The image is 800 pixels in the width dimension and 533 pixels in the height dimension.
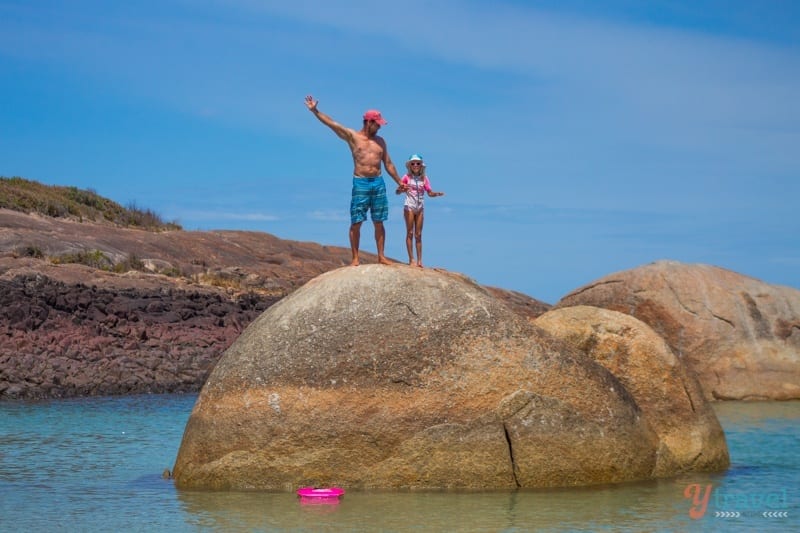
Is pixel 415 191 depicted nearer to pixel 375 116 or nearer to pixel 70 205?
pixel 375 116

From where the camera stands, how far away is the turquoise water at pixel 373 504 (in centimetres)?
1008

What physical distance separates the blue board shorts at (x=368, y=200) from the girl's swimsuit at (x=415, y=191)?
0.98 feet

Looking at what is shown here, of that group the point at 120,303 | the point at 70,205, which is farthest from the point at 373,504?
the point at 70,205

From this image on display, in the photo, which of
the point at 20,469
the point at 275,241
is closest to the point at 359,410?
the point at 20,469

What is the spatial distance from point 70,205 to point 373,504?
3650 centimetres

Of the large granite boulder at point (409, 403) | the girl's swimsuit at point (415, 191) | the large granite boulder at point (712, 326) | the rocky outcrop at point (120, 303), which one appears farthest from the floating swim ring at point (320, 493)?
the rocky outcrop at point (120, 303)

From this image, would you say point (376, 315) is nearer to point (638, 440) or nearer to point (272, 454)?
point (272, 454)

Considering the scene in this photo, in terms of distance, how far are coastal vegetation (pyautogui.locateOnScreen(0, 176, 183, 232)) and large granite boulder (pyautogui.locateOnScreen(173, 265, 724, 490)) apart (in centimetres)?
2995

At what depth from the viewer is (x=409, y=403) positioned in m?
11.4

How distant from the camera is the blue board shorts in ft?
42.5

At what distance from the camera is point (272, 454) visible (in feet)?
37.9

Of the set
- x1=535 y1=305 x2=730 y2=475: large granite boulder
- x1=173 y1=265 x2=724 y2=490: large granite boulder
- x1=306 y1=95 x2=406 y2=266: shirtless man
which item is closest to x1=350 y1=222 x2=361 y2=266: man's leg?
x1=306 y1=95 x2=406 y2=266: shirtless man

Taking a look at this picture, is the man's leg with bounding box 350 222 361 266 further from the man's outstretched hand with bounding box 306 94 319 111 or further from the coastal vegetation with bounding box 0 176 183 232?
the coastal vegetation with bounding box 0 176 183 232

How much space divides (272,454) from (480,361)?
2.14 metres
